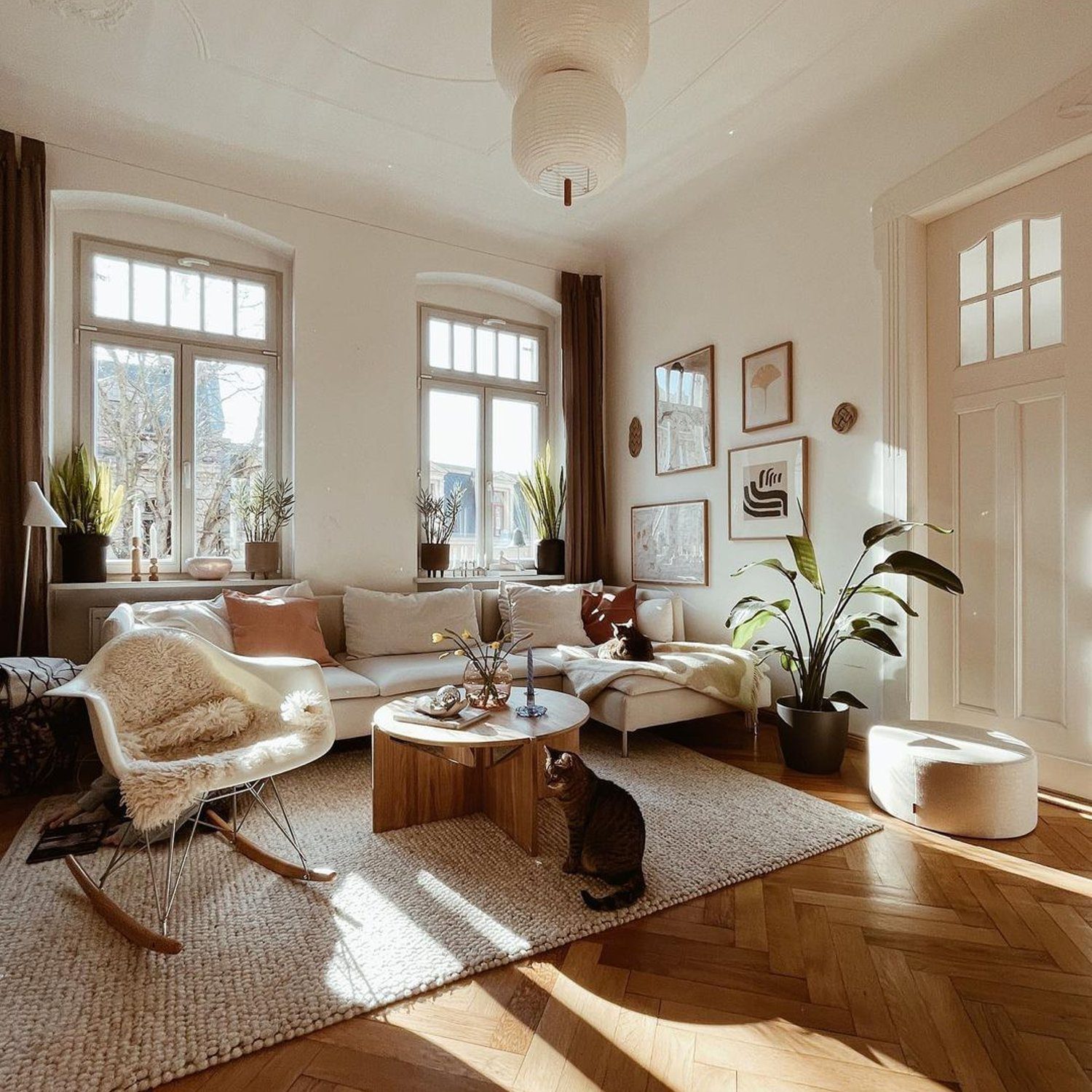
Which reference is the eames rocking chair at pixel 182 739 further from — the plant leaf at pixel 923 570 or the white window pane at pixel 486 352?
the white window pane at pixel 486 352

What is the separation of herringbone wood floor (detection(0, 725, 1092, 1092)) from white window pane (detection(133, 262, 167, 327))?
4075 mm

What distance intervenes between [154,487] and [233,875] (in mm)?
2770

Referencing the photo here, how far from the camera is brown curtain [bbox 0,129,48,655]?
346cm

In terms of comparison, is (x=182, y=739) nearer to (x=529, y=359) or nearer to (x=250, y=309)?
(x=250, y=309)

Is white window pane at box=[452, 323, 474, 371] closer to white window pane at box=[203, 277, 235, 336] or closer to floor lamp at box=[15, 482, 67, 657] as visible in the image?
white window pane at box=[203, 277, 235, 336]

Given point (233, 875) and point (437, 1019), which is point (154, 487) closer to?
point (233, 875)

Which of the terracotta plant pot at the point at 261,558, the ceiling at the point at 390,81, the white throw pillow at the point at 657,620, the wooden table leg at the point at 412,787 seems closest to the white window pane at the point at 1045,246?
the ceiling at the point at 390,81

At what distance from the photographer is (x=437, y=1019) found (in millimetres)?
1529

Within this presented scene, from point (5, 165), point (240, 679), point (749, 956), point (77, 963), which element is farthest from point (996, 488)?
point (5, 165)

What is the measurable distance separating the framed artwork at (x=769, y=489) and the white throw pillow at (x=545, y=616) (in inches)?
45.1

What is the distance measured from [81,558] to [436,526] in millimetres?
2133

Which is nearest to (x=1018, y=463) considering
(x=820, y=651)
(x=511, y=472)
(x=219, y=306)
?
(x=820, y=651)

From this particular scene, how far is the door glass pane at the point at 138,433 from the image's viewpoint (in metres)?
3.96

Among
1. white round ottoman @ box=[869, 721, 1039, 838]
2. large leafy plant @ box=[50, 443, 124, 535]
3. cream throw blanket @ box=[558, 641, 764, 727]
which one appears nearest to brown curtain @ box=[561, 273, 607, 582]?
cream throw blanket @ box=[558, 641, 764, 727]
